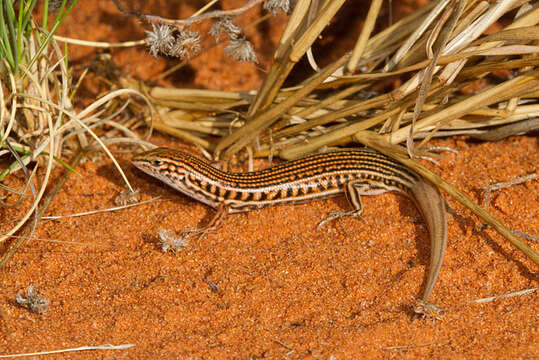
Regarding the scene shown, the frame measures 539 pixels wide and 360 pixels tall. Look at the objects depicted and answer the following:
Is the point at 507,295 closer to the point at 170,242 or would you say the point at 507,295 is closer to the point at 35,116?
the point at 170,242

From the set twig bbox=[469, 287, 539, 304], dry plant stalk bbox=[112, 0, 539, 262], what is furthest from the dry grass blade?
twig bbox=[469, 287, 539, 304]

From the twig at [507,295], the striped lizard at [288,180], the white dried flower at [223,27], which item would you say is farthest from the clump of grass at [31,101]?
the twig at [507,295]

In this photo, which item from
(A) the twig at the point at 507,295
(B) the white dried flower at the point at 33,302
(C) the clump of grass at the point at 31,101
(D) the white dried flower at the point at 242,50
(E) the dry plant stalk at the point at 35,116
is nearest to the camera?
(B) the white dried flower at the point at 33,302

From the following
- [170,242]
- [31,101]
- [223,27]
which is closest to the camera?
[170,242]

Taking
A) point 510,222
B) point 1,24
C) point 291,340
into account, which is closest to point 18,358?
point 291,340

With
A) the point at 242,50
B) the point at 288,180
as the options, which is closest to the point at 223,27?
the point at 242,50

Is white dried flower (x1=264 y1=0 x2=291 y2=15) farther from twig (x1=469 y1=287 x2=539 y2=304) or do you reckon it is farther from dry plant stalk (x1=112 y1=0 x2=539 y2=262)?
twig (x1=469 y1=287 x2=539 y2=304)

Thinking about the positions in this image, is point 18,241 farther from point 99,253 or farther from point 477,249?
point 477,249

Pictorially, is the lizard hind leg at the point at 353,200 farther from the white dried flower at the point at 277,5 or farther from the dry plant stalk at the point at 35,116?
the dry plant stalk at the point at 35,116
